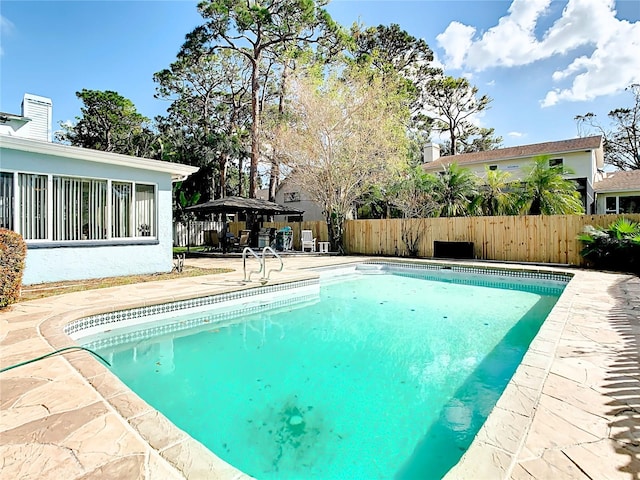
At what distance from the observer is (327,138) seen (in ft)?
49.5

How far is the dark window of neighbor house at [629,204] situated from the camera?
18852mm

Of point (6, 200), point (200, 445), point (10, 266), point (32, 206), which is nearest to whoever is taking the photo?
point (200, 445)

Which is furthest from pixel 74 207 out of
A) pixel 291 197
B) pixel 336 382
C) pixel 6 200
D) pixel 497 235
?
pixel 291 197

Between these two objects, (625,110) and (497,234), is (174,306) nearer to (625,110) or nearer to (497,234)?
(497,234)

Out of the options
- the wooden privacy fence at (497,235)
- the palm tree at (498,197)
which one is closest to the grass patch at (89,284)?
the wooden privacy fence at (497,235)

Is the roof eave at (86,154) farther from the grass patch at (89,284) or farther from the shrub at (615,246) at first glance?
the shrub at (615,246)

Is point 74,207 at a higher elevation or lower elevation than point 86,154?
lower

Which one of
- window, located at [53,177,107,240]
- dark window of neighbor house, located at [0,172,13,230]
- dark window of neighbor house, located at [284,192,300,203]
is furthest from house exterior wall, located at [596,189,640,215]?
dark window of neighbor house, located at [0,172,13,230]

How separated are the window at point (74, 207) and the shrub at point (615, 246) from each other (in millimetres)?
12571

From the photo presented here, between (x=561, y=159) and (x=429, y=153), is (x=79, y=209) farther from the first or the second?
(x=429, y=153)

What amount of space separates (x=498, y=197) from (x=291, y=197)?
51.9 ft

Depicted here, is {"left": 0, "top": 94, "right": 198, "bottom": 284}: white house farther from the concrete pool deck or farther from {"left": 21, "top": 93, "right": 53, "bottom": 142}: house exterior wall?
the concrete pool deck

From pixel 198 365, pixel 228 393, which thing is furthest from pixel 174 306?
pixel 228 393

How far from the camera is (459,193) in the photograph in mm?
15359
